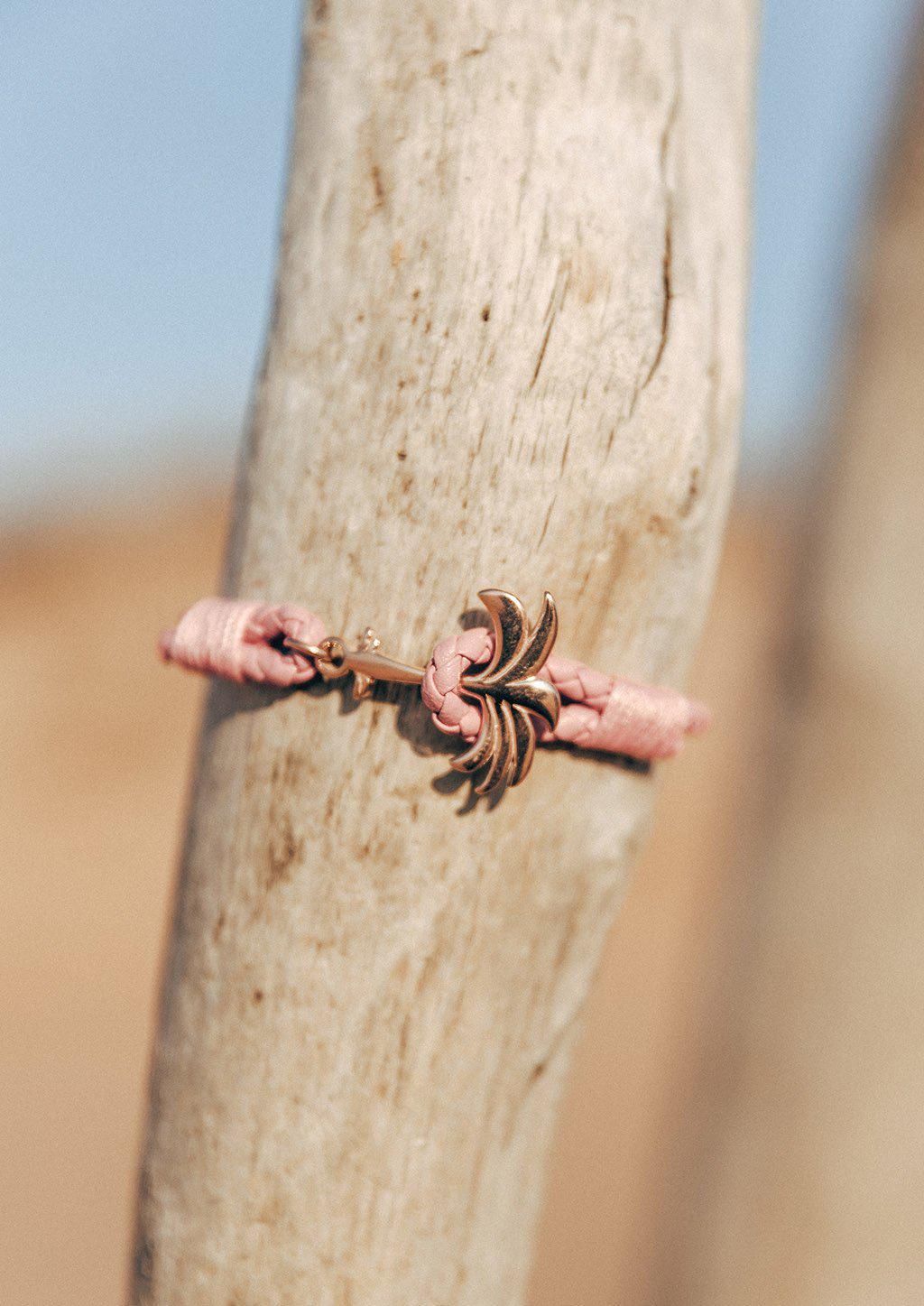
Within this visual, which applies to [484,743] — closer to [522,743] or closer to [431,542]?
[522,743]

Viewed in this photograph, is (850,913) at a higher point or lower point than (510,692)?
lower

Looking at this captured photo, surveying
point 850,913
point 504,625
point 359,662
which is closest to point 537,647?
point 504,625

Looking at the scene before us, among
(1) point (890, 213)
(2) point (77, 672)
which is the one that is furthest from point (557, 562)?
(2) point (77, 672)

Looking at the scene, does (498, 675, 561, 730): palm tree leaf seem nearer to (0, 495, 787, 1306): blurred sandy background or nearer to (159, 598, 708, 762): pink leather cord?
(159, 598, 708, 762): pink leather cord

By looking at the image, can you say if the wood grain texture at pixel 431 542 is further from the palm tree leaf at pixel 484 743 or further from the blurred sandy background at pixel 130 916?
the blurred sandy background at pixel 130 916

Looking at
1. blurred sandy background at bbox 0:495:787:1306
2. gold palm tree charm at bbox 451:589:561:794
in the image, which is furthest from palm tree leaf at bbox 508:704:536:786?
blurred sandy background at bbox 0:495:787:1306

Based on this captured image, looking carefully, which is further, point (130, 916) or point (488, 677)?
point (130, 916)

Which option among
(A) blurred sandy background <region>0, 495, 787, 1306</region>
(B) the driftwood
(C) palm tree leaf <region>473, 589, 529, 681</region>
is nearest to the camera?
(C) palm tree leaf <region>473, 589, 529, 681</region>

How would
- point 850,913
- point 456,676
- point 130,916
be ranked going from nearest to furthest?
point 456,676
point 850,913
point 130,916
